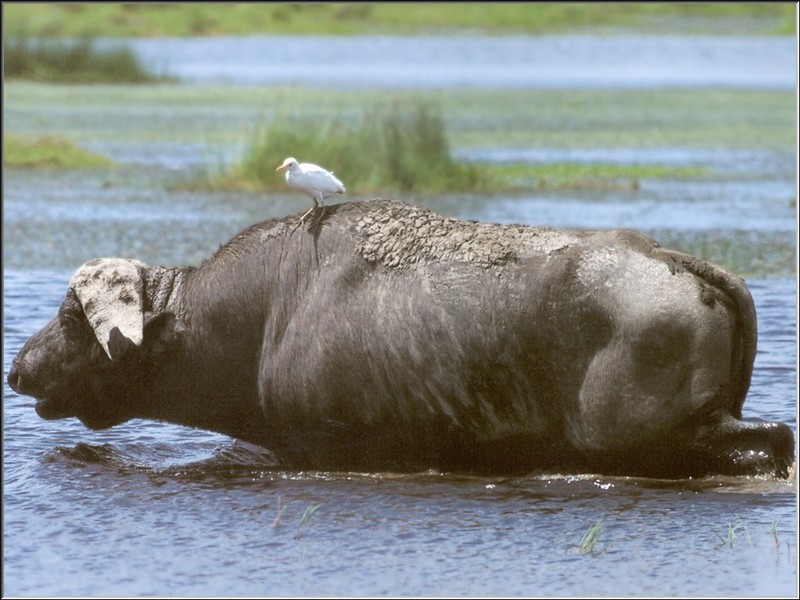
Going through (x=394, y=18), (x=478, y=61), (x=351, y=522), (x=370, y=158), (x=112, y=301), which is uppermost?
(x=394, y=18)

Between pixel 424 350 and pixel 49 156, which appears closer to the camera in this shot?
pixel 424 350

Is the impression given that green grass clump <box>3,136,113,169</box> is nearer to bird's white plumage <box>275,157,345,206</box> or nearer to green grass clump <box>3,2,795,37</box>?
bird's white plumage <box>275,157,345,206</box>

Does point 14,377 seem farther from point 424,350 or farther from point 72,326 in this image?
point 424,350

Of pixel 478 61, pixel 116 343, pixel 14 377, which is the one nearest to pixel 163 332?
pixel 116 343

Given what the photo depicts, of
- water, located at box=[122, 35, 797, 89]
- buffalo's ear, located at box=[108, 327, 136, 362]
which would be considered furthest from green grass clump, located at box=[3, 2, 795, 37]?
buffalo's ear, located at box=[108, 327, 136, 362]

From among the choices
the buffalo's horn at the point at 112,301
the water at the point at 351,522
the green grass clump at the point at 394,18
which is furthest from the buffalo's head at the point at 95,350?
the green grass clump at the point at 394,18

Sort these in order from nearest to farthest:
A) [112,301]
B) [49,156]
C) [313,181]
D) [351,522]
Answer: [351,522] < [112,301] < [313,181] < [49,156]

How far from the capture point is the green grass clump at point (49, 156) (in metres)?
26.4

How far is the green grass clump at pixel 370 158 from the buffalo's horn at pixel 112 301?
13.2 m

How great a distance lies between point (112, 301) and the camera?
898 centimetres

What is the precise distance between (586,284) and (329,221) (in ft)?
5.12

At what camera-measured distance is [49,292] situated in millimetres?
14039

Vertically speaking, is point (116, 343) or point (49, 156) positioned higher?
point (49, 156)

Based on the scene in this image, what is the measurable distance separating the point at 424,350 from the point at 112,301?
1.78m
